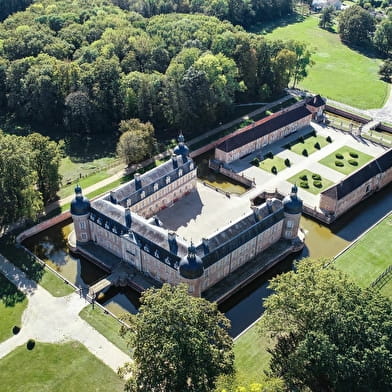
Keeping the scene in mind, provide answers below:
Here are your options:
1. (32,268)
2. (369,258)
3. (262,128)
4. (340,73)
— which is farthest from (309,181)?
(340,73)

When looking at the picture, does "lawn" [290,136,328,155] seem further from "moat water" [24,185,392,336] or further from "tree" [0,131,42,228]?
"tree" [0,131,42,228]

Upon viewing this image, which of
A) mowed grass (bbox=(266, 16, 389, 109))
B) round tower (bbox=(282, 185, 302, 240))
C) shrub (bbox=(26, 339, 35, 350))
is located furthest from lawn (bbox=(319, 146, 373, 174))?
shrub (bbox=(26, 339, 35, 350))

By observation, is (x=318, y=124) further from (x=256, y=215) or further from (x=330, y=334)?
(x=330, y=334)

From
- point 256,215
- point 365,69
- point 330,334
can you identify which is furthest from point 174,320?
point 365,69

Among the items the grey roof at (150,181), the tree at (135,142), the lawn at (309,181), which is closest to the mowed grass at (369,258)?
the lawn at (309,181)

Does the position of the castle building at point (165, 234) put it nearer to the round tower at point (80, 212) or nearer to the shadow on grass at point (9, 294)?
the round tower at point (80, 212)

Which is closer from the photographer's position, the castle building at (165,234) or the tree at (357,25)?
the castle building at (165,234)

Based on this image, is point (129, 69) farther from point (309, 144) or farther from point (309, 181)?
point (309, 181)
